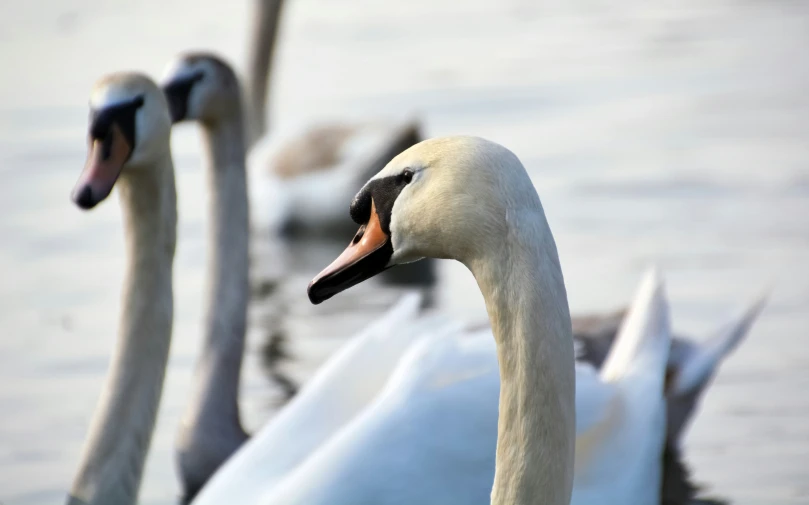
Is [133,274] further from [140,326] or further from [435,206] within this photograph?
[435,206]

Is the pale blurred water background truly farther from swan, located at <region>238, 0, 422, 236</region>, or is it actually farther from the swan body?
the swan body

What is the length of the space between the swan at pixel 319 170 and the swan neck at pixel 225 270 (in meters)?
3.13

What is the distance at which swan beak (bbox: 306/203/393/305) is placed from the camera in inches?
110

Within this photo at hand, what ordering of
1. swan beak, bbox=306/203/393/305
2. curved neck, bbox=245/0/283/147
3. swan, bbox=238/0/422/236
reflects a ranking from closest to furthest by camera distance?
swan beak, bbox=306/203/393/305, swan, bbox=238/0/422/236, curved neck, bbox=245/0/283/147

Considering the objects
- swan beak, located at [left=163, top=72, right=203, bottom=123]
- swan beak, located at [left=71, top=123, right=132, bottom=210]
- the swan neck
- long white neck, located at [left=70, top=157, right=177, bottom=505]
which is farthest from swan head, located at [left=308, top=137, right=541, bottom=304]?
swan beak, located at [left=163, top=72, right=203, bottom=123]

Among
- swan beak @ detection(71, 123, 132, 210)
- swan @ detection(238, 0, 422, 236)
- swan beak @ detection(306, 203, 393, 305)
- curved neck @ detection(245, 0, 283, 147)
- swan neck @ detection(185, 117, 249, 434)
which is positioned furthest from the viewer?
curved neck @ detection(245, 0, 283, 147)

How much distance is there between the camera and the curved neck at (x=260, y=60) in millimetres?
10438

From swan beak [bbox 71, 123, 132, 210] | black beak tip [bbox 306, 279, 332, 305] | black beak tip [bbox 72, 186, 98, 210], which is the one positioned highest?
black beak tip [bbox 306, 279, 332, 305]

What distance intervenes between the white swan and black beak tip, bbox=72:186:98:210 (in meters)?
0.80

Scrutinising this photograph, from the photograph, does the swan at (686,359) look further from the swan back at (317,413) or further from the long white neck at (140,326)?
the long white neck at (140,326)

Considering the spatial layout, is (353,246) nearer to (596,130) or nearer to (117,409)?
(117,409)

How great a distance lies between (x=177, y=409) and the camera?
618 cm

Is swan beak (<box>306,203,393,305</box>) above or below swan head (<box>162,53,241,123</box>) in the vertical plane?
above

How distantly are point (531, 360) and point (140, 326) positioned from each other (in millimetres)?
1933
